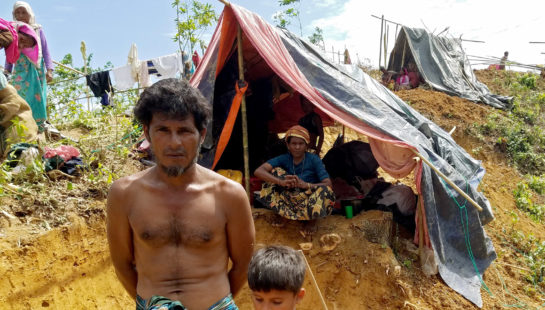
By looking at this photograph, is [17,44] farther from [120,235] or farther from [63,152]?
[120,235]

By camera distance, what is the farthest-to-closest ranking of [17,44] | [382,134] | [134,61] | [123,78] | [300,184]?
[123,78]
[134,61]
[17,44]
[300,184]
[382,134]

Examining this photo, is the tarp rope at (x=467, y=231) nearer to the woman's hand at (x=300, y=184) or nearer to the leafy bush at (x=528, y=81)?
the woman's hand at (x=300, y=184)

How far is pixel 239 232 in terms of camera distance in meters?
1.75

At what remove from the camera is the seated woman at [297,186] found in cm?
371

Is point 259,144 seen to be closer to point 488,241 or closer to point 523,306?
point 488,241

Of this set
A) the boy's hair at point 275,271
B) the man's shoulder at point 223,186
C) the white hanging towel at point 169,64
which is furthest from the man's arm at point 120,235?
the white hanging towel at point 169,64

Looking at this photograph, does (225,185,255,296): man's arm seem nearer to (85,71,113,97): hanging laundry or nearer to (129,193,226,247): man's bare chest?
(129,193,226,247): man's bare chest

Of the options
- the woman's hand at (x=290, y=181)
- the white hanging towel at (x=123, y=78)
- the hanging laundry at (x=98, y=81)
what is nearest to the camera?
the woman's hand at (x=290, y=181)

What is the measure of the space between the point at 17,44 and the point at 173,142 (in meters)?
3.85

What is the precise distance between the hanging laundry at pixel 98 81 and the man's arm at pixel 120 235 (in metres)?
7.28

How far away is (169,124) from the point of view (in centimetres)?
156

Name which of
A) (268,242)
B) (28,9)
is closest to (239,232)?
(268,242)

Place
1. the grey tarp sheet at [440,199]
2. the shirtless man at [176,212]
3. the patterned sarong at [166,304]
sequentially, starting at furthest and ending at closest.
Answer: the grey tarp sheet at [440,199], the shirtless man at [176,212], the patterned sarong at [166,304]

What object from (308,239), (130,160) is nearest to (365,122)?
(308,239)
